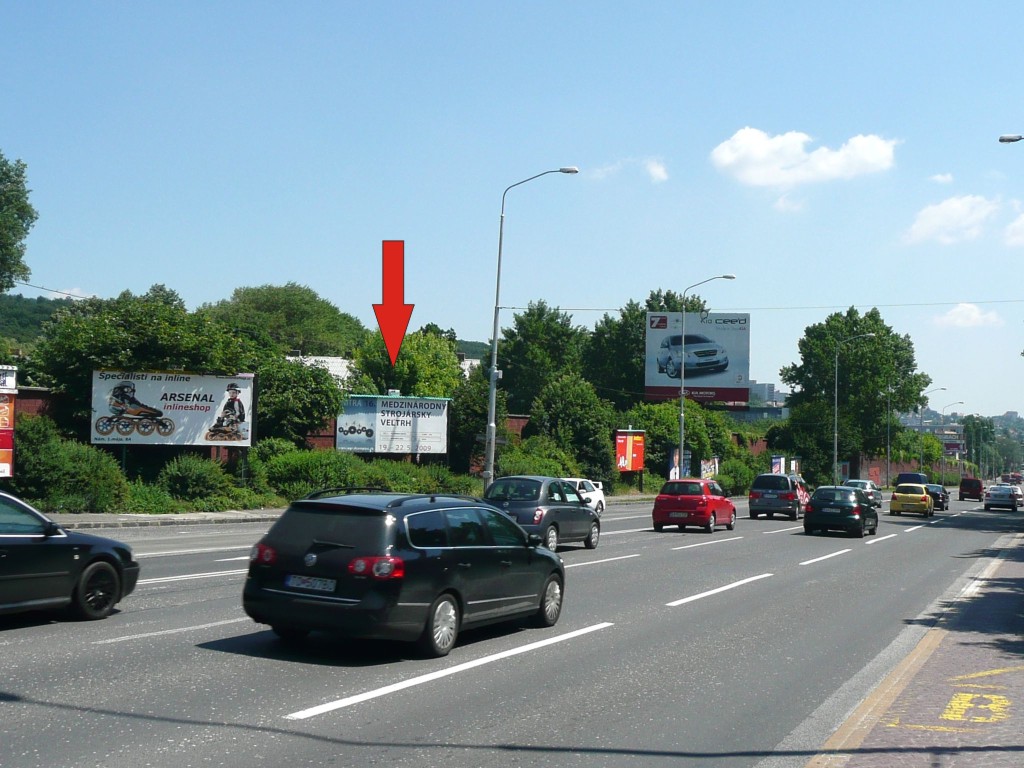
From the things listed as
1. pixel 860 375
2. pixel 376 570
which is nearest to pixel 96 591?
pixel 376 570

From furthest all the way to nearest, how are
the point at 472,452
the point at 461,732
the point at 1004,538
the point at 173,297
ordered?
the point at 173,297 < the point at 472,452 < the point at 1004,538 < the point at 461,732

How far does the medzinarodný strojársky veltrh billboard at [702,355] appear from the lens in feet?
227

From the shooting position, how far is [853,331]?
112 m

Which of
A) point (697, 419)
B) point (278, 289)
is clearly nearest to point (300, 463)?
point (697, 419)

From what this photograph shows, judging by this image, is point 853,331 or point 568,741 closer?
point 568,741

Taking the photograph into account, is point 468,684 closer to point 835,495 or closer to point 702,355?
point 835,495

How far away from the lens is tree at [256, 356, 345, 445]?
3900 centimetres

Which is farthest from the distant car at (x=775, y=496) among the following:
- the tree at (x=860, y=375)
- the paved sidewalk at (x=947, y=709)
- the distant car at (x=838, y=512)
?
the tree at (x=860, y=375)

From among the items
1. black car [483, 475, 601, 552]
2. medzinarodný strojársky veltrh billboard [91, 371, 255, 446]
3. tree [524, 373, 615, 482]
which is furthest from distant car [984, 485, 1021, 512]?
black car [483, 475, 601, 552]

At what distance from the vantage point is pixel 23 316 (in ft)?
357

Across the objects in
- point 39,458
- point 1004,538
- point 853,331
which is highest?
point 853,331

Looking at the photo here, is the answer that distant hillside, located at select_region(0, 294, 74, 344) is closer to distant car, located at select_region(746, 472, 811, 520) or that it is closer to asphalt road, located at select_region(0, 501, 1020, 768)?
distant car, located at select_region(746, 472, 811, 520)

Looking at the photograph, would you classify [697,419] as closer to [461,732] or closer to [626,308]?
[626,308]

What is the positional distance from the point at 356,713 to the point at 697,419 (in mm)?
62529
